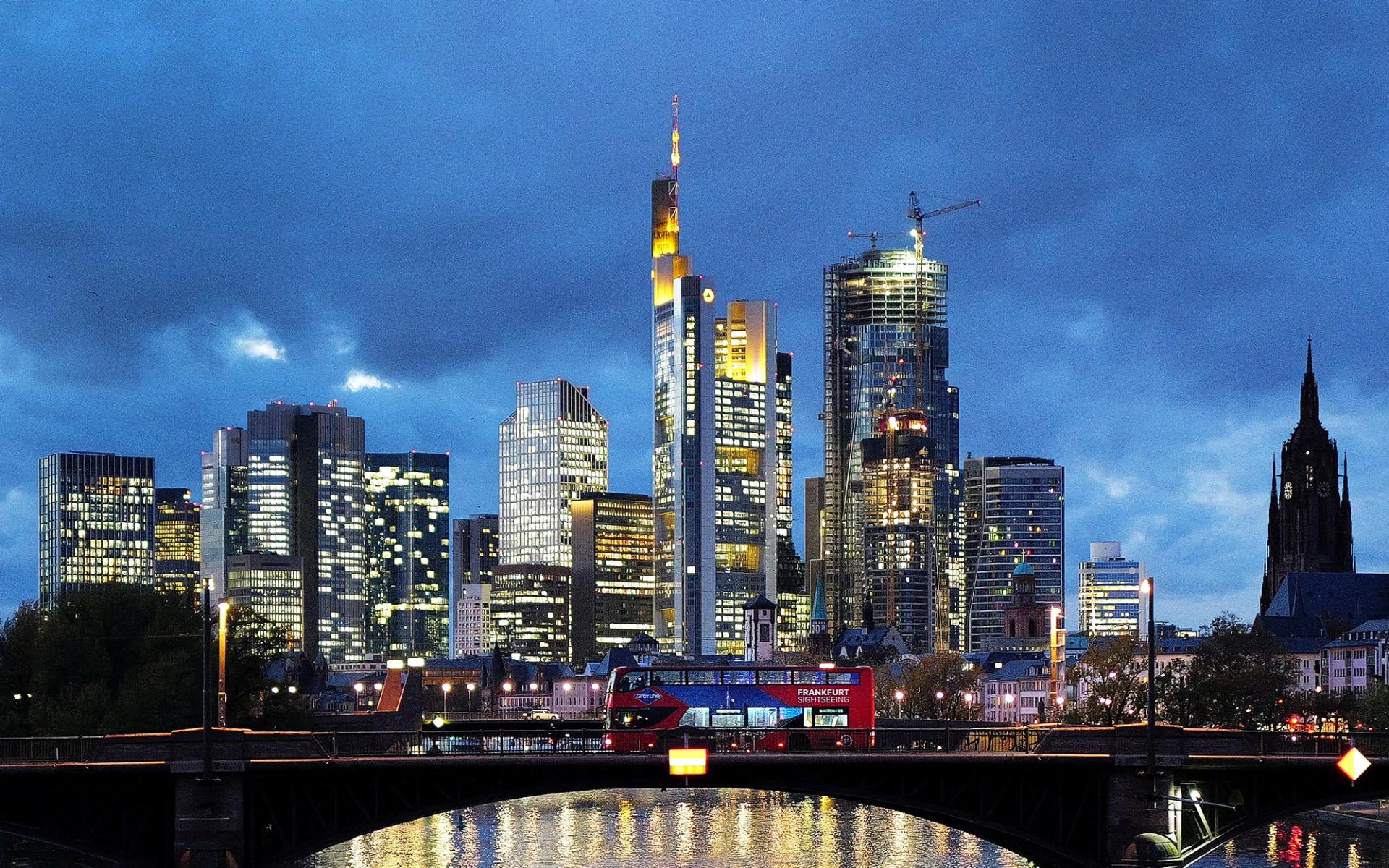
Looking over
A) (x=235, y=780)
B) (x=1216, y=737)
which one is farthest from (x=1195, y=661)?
(x=235, y=780)

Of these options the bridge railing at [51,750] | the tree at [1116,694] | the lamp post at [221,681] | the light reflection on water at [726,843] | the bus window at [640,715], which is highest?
the lamp post at [221,681]

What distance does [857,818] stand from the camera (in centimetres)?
15438

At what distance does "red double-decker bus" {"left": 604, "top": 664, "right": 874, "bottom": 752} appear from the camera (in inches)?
4875

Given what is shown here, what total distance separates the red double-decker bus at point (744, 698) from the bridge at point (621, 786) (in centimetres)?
3917

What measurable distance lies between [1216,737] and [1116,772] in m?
4.60

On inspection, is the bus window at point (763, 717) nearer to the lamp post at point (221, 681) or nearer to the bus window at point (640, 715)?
the bus window at point (640, 715)

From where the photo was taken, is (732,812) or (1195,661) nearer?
(732,812)

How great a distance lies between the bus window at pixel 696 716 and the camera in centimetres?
12569

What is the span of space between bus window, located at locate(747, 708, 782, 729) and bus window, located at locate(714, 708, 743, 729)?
673mm

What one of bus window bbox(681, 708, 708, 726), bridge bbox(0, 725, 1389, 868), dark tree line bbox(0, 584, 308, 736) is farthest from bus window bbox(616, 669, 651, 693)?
bridge bbox(0, 725, 1389, 868)

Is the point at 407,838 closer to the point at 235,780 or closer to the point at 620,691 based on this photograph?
the point at 620,691

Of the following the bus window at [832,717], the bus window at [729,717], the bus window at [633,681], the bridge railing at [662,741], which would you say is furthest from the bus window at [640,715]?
the bridge railing at [662,741]

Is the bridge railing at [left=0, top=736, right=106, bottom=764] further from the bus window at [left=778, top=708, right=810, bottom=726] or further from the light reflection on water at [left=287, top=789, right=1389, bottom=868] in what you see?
the bus window at [left=778, top=708, right=810, bottom=726]

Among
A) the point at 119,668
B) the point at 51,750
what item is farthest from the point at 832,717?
the point at 51,750
